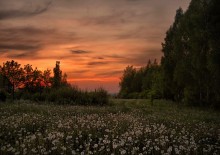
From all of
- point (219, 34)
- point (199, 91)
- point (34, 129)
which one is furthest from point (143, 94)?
point (34, 129)

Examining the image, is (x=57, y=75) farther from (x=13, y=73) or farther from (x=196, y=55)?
(x=196, y=55)

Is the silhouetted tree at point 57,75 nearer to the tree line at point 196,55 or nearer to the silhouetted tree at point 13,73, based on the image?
the silhouetted tree at point 13,73

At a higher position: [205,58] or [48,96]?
[205,58]

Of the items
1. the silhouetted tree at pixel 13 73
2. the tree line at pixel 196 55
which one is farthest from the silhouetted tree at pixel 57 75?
the tree line at pixel 196 55

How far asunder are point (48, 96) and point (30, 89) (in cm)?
2310

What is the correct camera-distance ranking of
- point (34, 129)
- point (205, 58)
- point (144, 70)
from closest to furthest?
point (34, 129), point (205, 58), point (144, 70)

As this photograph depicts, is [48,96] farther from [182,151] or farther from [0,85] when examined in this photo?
[182,151]

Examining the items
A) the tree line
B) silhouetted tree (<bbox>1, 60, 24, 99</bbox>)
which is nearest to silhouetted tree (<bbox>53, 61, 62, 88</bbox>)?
silhouetted tree (<bbox>1, 60, 24, 99</bbox>)

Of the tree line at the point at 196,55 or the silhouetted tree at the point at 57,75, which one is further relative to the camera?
the silhouetted tree at the point at 57,75

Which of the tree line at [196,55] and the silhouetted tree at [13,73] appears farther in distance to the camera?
the silhouetted tree at [13,73]

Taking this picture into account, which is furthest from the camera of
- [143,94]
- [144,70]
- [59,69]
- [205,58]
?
[144,70]

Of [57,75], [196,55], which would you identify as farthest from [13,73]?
[196,55]

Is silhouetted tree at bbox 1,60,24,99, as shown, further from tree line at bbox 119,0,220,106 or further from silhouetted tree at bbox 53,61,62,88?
tree line at bbox 119,0,220,106

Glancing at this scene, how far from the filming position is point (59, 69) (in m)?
62.8
